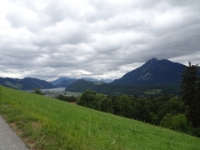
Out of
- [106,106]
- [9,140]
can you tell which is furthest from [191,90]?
[106,106]

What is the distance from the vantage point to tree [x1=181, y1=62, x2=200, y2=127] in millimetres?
47781

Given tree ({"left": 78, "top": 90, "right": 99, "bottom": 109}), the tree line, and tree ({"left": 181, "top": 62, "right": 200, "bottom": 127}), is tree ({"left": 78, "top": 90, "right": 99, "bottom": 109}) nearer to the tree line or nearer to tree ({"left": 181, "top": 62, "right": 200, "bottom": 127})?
the tree line

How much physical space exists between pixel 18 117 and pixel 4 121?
68 cm

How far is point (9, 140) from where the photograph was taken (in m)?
6.48

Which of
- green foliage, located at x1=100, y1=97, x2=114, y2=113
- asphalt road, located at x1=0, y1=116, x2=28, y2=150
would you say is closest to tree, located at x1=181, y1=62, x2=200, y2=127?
asphalt road, located at x1=0, y1=116, x2=28, y2=150

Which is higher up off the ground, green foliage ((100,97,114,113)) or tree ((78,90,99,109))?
tree ((78,90,99,109))

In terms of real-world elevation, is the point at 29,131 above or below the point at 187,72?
below

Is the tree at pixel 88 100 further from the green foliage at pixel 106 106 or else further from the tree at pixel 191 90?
the tree at pixel 191 90

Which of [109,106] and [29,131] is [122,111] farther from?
[29,131]

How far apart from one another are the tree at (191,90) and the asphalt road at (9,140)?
50.0 meters

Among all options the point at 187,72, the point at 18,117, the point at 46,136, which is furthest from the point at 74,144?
the point at 187,72

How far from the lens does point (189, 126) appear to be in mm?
51562

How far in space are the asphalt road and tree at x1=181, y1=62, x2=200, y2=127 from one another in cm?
4997

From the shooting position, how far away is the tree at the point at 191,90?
47.8m
